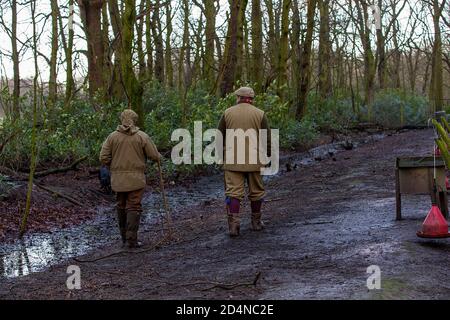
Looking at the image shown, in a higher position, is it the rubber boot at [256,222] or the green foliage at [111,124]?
the green foliage at [111,124]

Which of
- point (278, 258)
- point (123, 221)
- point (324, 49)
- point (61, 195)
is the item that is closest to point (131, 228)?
point (123, 221)

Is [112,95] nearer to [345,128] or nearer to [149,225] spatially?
[149,225]

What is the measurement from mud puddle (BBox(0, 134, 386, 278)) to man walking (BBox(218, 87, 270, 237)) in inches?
83.4

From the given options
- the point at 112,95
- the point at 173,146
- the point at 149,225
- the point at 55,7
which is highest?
the point at 55,7

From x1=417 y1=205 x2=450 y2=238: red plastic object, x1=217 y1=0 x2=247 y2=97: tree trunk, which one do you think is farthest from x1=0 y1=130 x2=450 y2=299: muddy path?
x1=217 y1=0 x2=247 y2=97: tree trunk

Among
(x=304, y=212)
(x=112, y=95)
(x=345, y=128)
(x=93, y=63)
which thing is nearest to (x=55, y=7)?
(x=93, y=63)

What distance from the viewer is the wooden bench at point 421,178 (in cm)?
855

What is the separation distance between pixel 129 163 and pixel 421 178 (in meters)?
3.96

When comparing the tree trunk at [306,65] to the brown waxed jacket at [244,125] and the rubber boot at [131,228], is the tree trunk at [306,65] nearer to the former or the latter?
the brown waxed jacket at [244,125]

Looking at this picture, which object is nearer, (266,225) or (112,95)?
(266,225)

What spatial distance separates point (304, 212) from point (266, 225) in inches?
46.9

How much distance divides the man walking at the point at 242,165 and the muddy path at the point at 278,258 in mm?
308

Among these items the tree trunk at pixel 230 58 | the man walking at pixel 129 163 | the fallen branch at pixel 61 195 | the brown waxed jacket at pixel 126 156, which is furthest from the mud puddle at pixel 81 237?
the tree trunk at pixel 230 58

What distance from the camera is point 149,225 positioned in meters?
11.3
